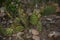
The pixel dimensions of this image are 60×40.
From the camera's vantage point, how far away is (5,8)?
375 centimetres

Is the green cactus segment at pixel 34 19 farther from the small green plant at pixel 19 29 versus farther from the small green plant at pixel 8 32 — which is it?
the small green plant at pixel 8 32

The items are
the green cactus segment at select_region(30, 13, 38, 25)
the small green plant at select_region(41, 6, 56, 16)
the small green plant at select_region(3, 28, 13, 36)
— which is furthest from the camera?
the small green plant at select_region(41, 6, 56, 16)

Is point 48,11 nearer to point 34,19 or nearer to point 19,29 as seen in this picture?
point 34,19

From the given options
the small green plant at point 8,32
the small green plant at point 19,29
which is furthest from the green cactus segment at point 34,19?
the small green plant at point 8,32

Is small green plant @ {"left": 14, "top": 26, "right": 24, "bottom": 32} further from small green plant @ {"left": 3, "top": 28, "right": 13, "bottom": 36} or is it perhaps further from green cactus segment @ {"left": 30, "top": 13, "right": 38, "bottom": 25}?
green cactus segment @ {"left": 30, "top": 13, "right": 38, "bottom": 25}

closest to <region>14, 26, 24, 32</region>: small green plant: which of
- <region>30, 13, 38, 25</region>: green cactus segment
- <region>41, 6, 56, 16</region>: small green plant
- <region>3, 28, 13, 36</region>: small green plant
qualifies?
<region>3, 28, 13, 36</region>: small green plant

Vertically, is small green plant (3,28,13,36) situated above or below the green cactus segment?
below

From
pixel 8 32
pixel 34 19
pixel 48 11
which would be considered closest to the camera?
pixel 8 32

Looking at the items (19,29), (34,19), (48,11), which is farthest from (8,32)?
(48,11)

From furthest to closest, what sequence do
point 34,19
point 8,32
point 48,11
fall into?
point 48,11 → point 34,19 → point 8,32

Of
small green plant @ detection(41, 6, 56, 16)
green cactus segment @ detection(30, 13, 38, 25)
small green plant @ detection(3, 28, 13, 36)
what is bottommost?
small green plant @ detection(3, 28, 13, 36)

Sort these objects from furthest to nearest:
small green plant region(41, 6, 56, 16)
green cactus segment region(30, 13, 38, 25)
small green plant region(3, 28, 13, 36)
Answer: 1. small green plant region(41, 6, 56, 16)
2. green cactus segment region(30, 13, 38, 25)
3. small green plant region(3, 28, 13, 36)

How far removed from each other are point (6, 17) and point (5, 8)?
6.9 inches

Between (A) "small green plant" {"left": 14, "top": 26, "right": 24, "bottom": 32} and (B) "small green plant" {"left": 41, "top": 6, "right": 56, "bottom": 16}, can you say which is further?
(B) "small green plant" {"left": 41, "top": 6, "right": 56, "bottom": 16}
